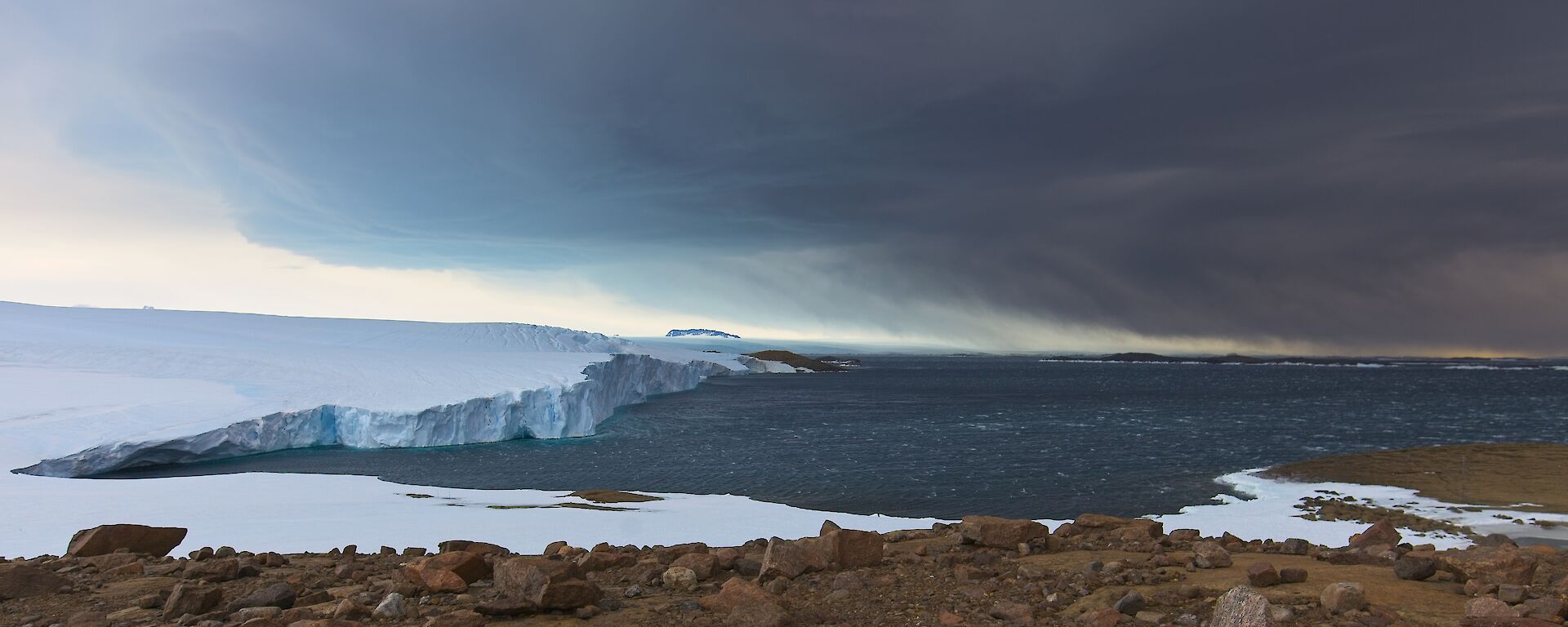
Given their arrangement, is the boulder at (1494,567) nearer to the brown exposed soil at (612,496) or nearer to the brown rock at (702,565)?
the brown rock at (702,565)

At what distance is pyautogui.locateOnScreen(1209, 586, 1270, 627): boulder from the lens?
18.0 feet

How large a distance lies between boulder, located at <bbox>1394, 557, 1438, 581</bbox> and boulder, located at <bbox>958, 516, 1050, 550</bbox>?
3370 millimetres

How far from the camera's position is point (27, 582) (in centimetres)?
755

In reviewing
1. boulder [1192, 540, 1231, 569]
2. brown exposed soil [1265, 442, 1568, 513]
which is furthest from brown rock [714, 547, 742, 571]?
brown exposed soil [1265, 442, 1568, 513]

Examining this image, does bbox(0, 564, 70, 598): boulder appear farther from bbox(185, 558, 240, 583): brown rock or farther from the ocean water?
the ocean water

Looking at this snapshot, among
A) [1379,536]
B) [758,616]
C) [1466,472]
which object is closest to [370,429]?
[758,616]

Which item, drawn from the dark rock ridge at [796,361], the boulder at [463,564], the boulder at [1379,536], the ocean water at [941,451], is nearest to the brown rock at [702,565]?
the boulder at [463,564]

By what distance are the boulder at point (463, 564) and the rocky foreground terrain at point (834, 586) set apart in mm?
20

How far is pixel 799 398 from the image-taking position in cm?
7244

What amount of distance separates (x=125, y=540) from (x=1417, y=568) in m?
13.6

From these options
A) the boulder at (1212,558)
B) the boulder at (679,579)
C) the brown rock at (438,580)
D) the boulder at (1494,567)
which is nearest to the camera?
the boulder at (1494,567)

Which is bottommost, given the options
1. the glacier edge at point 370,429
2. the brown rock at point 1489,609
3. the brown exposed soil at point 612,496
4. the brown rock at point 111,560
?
the brown exposed soil at point 612,496

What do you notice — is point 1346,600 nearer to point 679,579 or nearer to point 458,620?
point 679,579

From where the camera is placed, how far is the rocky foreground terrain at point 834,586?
6.27m
